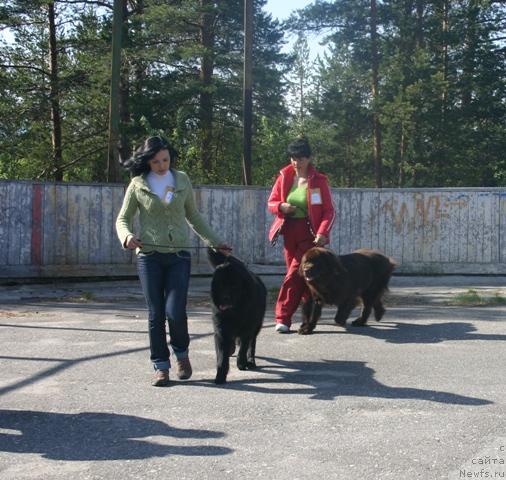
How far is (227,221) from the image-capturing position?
14.4 metres

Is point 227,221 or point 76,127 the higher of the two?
point 76,127

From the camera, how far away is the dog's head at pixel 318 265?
7016 mm

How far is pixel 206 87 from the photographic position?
2444 cm

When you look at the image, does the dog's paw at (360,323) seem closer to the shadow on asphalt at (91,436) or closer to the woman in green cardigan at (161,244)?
the woman in green cardigan at (161,244)

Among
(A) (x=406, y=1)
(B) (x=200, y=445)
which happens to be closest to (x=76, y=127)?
(A) (x=406, y=1)

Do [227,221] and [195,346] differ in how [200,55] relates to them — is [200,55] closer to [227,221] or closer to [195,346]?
[227,221]

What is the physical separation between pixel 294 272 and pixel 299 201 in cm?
76

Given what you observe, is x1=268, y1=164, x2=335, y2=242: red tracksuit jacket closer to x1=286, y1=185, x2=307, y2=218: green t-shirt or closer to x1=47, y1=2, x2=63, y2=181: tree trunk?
x1=286, y1=185, x2=307, y2=218: green t-shirt

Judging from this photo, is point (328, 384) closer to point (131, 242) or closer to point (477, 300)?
point (131, 242)

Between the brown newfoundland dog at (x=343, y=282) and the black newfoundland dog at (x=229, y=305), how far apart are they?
1.62m

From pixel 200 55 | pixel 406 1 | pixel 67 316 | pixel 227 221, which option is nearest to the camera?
pixel 67 316

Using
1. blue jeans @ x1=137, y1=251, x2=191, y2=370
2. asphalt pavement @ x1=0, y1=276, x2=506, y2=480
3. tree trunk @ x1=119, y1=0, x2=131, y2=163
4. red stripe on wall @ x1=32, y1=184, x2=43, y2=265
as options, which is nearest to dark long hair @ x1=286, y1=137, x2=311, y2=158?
asphalt pavement @ x1=0, y1=276, x2=506, y2=480

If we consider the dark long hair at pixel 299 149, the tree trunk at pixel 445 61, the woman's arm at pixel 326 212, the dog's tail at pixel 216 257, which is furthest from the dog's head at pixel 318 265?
the tree trunk at pixel 445 61

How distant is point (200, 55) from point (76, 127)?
5.42m
